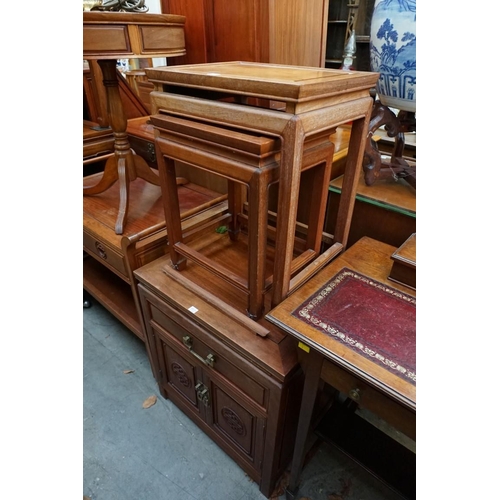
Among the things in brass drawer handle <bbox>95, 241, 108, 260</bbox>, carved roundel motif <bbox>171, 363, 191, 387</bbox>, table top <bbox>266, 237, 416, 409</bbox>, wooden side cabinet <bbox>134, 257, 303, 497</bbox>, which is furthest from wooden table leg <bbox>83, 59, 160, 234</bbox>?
table top <bbox>266, 237, 416, 409</bbox>

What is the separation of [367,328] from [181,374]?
0.78m

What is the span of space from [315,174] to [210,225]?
50 centimetres

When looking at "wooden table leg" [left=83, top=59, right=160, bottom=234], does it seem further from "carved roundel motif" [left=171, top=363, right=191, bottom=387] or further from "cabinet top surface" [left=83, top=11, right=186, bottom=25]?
"carved roundel motif" [left=171, top=363, right=191, bottom=387]

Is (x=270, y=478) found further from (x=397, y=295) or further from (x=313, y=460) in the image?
(x=397, y=295)

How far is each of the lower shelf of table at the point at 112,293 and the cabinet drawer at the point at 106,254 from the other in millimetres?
281

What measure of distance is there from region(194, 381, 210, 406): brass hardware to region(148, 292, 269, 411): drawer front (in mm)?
110

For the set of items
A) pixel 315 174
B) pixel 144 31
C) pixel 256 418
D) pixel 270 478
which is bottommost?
pixel 270 478

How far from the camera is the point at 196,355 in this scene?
1.04 metres

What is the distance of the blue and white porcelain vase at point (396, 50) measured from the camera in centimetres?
79

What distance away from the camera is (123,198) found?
1.29 metres

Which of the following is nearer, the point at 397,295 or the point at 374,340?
the point at 374,340

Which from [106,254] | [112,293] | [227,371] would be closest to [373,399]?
[227,371]

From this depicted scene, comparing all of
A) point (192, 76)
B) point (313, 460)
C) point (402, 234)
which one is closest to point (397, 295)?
point (402, 234)

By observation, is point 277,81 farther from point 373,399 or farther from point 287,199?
point 373,399
